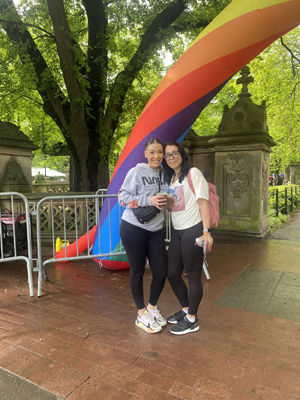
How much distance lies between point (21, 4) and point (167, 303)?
10.4m

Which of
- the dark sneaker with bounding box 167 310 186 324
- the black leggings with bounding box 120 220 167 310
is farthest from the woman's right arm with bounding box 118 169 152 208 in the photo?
the dark sneaker with bounding box 167 310 186 324

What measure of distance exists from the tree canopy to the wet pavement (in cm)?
575

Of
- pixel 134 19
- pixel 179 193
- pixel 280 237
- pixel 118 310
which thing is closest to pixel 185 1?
pixel 134 19

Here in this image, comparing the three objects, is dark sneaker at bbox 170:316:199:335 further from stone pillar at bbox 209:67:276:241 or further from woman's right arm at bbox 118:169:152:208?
stone pillar at bbox 209:67:276:241

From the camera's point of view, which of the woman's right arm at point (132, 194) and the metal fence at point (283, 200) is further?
→ the metal fence at point (283, 200)

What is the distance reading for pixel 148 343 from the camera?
290 centimetres

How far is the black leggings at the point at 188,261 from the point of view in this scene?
281 centimetres

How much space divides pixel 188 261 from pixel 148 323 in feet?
2.77

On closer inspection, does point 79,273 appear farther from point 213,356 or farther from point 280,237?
point 280,237

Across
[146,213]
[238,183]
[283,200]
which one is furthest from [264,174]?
[146,213]

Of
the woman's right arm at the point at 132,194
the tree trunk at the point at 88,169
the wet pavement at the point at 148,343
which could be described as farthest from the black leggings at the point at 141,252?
the tree trunk at the point at 88,169

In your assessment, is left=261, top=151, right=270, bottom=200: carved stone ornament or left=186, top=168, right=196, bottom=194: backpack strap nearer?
left=186, top=168, right=196, bottom=194: backpack strap

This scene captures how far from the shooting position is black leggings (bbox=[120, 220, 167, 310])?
2928mm

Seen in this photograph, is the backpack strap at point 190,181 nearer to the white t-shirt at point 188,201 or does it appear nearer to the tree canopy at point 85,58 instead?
the white t-shirt at point 188,201
